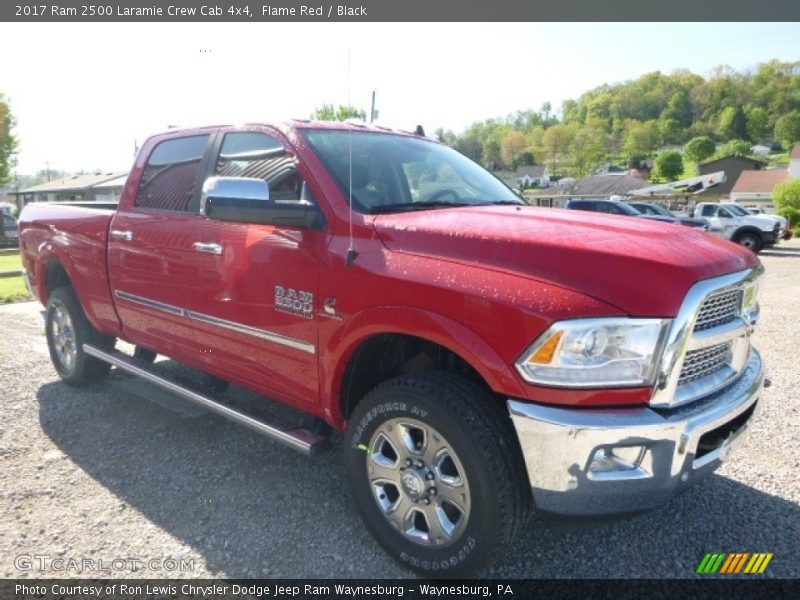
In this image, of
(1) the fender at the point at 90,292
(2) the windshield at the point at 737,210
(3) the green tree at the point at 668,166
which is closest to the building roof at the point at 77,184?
(2) the windshield at the point at 737,210

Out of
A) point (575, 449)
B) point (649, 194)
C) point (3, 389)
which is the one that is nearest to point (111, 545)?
point (575, 449)

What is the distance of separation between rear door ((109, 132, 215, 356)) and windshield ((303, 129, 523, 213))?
97 cm

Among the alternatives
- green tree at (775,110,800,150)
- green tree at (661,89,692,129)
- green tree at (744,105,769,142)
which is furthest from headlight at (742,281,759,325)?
green tree at (744,105,769,142)

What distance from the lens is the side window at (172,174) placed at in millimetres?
3857

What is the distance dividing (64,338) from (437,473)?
408cm

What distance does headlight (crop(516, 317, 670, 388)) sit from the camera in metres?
2.10

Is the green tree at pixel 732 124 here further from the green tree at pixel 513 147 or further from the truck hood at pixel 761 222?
the truck hood at pixel 761 222

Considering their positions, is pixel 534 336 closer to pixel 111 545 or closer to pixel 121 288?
pixel 111 545

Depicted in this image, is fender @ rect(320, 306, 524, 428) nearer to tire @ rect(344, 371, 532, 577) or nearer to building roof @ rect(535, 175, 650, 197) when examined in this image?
tire @ rect(344, 371, 532, 577)

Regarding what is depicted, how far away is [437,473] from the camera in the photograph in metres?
2.47

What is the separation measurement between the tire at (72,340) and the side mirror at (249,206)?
2598mm

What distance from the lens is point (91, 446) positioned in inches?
155

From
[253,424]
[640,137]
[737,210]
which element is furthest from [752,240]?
[640,137]

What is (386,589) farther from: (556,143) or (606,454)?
(556,143)
